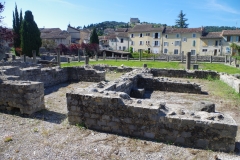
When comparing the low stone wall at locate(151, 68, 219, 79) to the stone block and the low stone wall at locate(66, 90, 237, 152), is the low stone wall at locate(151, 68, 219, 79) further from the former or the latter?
the stone block

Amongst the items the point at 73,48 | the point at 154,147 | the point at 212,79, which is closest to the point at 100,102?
the point at 154,147

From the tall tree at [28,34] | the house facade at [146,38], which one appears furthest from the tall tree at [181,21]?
the tall tree at [28,34]

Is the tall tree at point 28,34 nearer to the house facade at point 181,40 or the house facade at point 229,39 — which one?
the house facade at point 181,40

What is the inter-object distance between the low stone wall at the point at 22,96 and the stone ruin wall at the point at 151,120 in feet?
6.08

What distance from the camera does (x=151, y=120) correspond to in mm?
5312

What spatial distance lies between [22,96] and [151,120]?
189 inches

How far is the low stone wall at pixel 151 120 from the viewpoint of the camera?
483cm

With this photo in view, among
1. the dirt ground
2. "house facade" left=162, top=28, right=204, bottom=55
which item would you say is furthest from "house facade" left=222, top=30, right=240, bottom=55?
the dirt ground

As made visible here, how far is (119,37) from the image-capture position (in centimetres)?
6088

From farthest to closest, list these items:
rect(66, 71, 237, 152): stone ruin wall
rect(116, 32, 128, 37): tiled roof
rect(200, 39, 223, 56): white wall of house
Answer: rect(116, 32, 128, 37): tiled roof < rect(200, 39, 223, 56): white wall of house < rect(66, 71, 237, 152): stone ruin wall

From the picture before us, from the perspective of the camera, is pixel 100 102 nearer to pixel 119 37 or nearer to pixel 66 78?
pixel 66 78

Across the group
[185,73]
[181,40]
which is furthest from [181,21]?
[185,73]

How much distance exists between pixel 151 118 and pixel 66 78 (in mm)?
10873

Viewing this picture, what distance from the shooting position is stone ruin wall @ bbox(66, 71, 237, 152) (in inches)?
190
